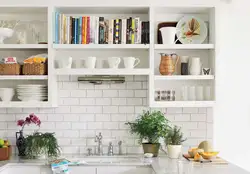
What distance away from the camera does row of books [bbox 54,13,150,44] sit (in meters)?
4.45

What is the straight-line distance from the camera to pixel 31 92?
14.5 ft

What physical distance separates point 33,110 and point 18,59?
564mm

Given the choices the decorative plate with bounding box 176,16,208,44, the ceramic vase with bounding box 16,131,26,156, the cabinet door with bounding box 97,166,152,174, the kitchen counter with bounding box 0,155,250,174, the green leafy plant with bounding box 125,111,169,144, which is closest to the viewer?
the kitchen counter with bounding box 0,155,250,174

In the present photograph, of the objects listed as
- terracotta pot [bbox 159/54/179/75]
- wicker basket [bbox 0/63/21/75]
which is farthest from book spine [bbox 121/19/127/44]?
wicker basket [bbox 0/63/21/75]

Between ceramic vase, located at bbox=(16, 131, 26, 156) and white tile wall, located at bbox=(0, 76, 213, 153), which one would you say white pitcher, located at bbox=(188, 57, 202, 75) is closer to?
white tile wall, located at bbox=(0, 76, 213, 153)

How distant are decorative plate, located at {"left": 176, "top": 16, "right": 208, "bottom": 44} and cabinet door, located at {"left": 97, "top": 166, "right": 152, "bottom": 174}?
4.58 feet

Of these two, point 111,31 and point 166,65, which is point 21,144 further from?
point 166,65

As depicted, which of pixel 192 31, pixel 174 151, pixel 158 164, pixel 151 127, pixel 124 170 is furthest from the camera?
pixel 192 31

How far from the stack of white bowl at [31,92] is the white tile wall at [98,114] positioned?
0.27m

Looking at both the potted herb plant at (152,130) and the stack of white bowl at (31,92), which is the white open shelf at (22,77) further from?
the potted herb plant at (152,130)

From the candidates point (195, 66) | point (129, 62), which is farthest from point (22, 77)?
point (195, 66)

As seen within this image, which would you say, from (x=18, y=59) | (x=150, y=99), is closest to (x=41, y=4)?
(x=18, y=59)

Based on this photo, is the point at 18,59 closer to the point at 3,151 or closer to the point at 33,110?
the point at 33,110

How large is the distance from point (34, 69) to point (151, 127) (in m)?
1.29
